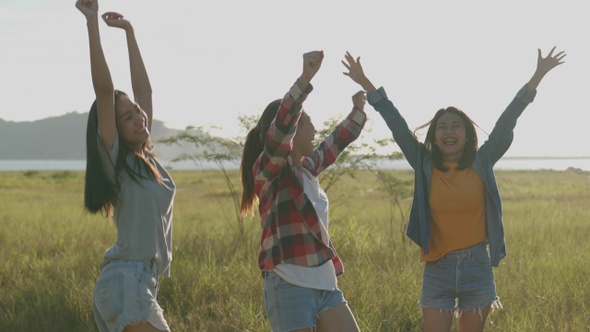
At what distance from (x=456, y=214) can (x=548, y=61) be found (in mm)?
903

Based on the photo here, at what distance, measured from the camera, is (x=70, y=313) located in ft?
19.7

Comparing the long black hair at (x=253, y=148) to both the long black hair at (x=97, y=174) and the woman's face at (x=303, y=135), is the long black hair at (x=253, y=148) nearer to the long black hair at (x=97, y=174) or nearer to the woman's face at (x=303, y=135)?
the woman's face at (x=303, y=135)

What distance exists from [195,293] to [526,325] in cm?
248

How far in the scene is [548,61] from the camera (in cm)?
400

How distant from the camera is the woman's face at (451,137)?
3975 millimetres

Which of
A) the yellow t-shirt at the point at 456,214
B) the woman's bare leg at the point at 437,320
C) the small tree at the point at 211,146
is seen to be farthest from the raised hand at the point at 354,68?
the small tree at the point at 211,146

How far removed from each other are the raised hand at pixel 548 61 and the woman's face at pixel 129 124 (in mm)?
1992

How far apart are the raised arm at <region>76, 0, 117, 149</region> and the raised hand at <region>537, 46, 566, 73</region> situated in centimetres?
212

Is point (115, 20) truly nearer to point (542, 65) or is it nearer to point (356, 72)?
point (356, 72)

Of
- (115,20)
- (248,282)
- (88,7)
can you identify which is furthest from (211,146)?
(88,7)

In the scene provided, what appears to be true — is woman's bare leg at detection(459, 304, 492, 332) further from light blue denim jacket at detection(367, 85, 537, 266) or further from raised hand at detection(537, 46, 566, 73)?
raised hand at detection(537, 46, 566, 73)

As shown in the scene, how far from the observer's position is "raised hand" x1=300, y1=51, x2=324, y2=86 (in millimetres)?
3021

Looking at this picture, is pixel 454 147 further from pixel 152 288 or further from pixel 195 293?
pixel 195 293

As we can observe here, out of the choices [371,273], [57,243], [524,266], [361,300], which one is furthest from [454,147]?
[57,243]
